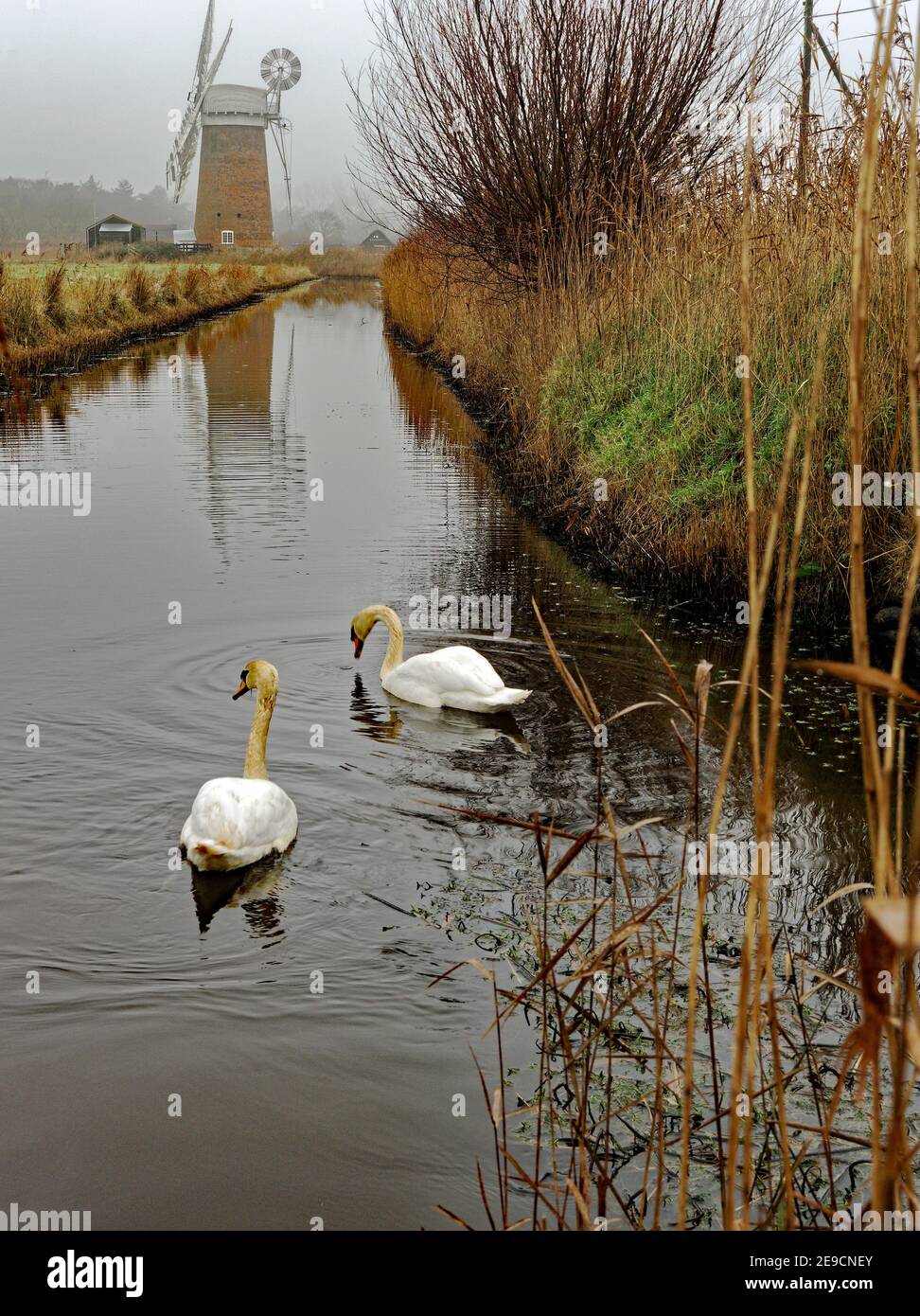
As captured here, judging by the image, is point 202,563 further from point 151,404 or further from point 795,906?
point 151,404

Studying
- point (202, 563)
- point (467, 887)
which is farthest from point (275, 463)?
point (467, 887)

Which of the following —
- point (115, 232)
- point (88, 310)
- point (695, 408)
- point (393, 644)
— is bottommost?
point (393, 644)

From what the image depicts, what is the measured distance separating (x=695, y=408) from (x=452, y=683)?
3.75 m

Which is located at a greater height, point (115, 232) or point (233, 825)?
point (115, 232)

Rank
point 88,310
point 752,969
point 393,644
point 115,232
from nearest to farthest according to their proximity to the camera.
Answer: point 752,969 < point 393,644 < point 88,310 < point 115,232

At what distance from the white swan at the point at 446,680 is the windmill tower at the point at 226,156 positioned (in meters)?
76.8

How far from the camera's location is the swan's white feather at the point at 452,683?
277 inches

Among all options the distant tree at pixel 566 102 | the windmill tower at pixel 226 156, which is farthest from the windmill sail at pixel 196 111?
the distant tree at pixel 566 102

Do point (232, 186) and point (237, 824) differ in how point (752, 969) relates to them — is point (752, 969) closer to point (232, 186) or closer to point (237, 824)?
point (237, 824)

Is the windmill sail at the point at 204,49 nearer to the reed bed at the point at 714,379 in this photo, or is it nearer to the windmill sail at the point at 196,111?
the windmill sail at the point at 196,111

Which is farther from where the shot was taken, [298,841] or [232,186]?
[232,186]

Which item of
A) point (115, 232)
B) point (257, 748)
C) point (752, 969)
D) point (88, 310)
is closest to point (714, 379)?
point (257, 748)

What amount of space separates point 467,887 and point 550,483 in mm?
7737

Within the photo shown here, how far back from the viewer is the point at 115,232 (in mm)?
83125
